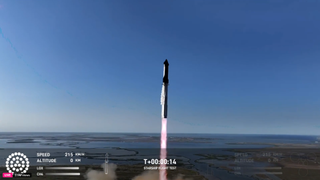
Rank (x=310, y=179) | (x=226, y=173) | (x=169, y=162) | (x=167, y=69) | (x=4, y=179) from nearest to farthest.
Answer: (x=167, y=69), (x=4, y=179), (x=310, y=179), (x=226, y=173), (x=169, y=162)

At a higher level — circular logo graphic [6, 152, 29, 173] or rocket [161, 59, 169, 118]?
rocket [161, 59, 169, 118]

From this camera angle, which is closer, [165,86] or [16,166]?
[165,86]

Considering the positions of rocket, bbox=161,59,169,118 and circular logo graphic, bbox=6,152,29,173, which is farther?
circular logo graphic, bbox=6,152,29,173

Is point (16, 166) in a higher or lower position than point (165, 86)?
lower

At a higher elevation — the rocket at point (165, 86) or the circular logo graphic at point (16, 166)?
the rocket at point (165, 86)

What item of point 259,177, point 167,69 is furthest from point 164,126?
point 259,177

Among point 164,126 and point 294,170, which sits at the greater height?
point 164,126

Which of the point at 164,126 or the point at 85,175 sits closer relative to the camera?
the point at 164,126

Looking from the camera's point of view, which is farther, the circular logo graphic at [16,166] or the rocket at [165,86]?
the circular logo graphic at [16,166]

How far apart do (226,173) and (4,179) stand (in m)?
48.3

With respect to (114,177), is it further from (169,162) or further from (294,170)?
(294,170)

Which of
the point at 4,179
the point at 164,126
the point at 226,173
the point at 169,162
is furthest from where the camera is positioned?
the point at 169,162

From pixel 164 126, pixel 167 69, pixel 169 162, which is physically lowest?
pixel 169 162

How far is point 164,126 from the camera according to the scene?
37.2 meters
